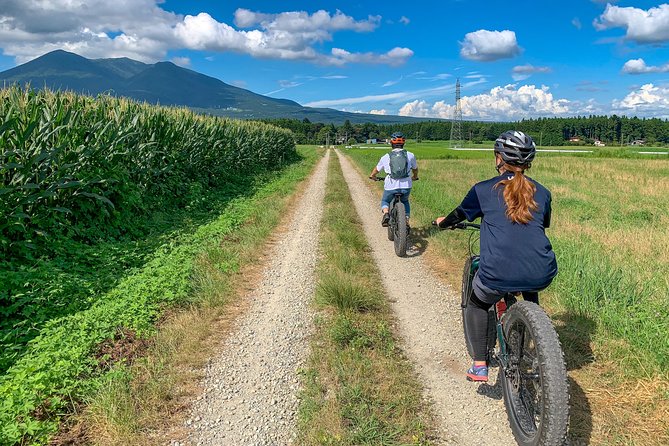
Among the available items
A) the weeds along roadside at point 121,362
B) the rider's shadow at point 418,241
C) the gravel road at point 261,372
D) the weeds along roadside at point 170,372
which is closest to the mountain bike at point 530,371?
the gravel road at point 261,372

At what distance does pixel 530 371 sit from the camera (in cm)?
293

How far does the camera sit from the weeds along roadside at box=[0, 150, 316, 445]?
2.97 meters

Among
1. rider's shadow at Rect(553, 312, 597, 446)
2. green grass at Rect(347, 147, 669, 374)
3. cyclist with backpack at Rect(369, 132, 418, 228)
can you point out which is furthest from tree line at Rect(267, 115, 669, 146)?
rider's shadow at Rect(553, 312, 597, 446)

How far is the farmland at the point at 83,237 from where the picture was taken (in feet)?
11.9

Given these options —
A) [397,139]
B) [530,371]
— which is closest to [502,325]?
[530,371]

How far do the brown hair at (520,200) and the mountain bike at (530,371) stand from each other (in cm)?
63

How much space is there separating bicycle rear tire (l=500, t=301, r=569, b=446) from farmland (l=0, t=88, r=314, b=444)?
3373 mm

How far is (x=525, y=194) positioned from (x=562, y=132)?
5485 inches

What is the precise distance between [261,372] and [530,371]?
2336 mm

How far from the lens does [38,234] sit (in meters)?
6.21

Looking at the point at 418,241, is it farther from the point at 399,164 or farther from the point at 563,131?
the point at 563,131

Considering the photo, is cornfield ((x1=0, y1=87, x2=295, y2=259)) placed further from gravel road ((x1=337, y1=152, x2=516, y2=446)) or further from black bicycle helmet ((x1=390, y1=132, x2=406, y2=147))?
black bicycle helmet ((x1=390, y1=132, x2=406, y2=147))

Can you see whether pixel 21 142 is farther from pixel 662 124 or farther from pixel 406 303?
pixel 662 124

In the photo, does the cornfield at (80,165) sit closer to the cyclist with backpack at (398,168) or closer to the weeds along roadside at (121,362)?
the weeds along roadside at (121,362)
